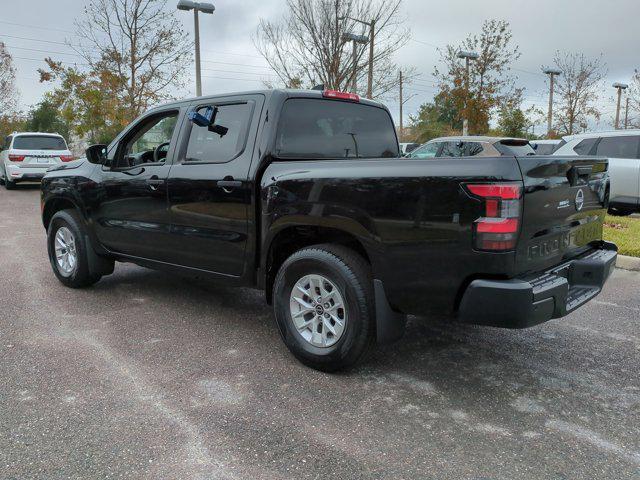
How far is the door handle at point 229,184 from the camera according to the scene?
3.97m

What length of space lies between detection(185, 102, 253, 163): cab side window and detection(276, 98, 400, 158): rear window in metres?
0.31

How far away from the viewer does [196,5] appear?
56.5 feet

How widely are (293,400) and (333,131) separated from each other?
211 centimetres

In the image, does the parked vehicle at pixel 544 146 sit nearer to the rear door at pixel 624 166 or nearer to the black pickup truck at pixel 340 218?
the rear door at pixel 624 166

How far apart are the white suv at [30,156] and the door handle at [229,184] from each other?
14339 mm

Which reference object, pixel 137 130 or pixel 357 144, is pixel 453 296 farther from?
pixel 137 130

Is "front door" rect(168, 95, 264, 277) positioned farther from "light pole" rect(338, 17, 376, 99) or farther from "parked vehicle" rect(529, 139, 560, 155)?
"light pole" rect(338, 17, 376, 99)

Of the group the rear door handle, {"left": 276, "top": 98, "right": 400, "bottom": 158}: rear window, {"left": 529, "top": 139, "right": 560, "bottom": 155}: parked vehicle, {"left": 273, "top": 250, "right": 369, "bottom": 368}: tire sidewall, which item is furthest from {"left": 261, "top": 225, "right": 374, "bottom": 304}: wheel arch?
{"left": 529, "top": 139, "right": 560, "bottom": 155}: parked vehicle

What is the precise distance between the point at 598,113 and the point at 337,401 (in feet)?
107

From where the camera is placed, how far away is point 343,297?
342 centimetres

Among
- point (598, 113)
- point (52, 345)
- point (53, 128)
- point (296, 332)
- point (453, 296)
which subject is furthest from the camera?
point (53, 128)

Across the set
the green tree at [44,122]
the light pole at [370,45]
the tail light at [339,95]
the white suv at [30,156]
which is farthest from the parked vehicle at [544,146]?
the green tree at [44,122]

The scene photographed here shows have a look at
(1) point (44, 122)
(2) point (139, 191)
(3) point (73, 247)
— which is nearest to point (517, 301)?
(2) point (139, 191)

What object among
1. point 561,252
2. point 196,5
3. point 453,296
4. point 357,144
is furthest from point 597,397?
point 196,5
